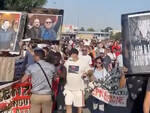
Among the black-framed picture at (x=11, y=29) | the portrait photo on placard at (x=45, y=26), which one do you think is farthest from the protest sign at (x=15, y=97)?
the portrait photo on placard at (x=45, y=26)

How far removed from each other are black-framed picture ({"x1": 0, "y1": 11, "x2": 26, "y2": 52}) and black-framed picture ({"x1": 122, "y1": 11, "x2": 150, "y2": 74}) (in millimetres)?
4579

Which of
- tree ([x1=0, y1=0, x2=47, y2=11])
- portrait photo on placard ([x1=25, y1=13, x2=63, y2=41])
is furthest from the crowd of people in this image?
tree ([x1=0, y1=0, x2=47, y2=11])

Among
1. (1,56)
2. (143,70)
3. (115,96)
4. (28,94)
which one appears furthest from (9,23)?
(143,70)

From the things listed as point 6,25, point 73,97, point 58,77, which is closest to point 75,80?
point 73,97

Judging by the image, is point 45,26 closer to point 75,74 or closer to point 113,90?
point 75,74

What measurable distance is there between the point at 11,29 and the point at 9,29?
0.14ft

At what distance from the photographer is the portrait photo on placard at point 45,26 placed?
11656mm

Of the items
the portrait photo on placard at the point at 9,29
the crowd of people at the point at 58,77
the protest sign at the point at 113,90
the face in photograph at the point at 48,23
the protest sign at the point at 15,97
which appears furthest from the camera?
the protest sign at the point at 113,90

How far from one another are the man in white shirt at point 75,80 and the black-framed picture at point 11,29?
4.19ft

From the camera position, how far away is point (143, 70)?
608cm

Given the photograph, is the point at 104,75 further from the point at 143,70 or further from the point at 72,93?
the point at 143,70

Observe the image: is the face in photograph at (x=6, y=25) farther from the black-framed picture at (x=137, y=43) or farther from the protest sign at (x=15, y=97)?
the black-framed picture at (x=137, y=43)

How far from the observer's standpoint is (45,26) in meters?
11.9

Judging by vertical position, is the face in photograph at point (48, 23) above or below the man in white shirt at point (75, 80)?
above
